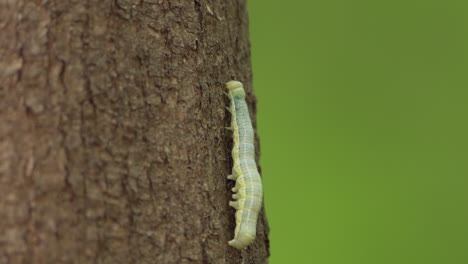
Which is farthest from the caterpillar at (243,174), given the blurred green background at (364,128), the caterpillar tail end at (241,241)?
the blurred green background at (364,128)

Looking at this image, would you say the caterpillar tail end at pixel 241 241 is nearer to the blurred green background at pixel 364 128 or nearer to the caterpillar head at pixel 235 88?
the caterpillar head at pixel 235 88

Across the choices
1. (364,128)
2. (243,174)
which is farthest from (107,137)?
(364,128)

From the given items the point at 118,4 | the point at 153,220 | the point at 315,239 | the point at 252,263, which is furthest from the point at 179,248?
the point at 315,239

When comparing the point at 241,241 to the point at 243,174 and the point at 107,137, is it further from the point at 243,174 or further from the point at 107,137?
the point at 107,137

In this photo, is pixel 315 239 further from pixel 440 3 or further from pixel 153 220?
pixel 153 220

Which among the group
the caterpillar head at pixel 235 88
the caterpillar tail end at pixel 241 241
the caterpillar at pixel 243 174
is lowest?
the caterpillar tail end at pixel 241 241

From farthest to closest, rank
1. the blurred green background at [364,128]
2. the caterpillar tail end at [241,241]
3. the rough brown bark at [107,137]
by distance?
the blurred green background at [364,128] → the caterpillar tail end at [241,241] → the rough brown bark at [107,137]

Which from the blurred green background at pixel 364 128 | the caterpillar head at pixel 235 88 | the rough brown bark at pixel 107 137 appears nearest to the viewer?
the rough brown bark at pixel 107 137
